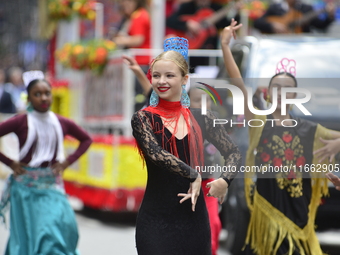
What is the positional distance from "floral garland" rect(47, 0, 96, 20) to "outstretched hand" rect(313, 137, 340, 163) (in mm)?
7874

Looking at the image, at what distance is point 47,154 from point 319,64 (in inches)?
105

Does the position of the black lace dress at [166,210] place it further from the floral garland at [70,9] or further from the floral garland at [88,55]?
the floral garland at [70,9]

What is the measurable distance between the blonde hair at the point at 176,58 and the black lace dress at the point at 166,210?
1.03 ft

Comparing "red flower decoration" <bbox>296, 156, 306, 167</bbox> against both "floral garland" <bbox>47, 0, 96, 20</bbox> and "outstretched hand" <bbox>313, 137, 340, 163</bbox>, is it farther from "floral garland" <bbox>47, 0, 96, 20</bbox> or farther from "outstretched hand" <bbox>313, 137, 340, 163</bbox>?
"floral garland" <bbox>47, 0, 96, 20</bbox>

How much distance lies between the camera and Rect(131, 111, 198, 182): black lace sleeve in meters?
4.09

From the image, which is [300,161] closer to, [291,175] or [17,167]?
[291,175]

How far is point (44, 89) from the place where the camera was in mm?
6312

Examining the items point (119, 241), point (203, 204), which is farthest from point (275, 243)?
point (119, 241)

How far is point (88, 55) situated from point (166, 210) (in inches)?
263

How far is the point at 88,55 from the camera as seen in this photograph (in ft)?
35.0

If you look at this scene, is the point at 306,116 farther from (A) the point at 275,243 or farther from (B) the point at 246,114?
(A) the point at 275,243

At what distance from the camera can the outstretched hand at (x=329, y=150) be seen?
16.0ft

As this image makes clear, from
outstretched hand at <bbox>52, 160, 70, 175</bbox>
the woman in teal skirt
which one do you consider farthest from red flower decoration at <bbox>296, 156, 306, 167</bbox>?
outstretched hand at <bbox>52, 160, 70, 175</bbox>

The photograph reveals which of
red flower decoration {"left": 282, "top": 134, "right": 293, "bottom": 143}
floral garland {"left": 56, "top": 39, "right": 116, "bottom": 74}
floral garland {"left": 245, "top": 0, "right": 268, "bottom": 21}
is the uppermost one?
floral garland {"left": 245, "top": 0, "right": 268, "bottom": 21}
